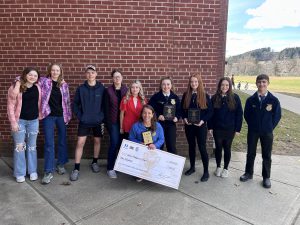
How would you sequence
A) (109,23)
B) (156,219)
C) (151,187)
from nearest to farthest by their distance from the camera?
(156,219) < (151,187) < (109,23)

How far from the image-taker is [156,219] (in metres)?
3.47

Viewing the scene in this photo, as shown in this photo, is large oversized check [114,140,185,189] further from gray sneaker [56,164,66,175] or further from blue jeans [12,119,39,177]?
blue jeans [12,119,39,177]

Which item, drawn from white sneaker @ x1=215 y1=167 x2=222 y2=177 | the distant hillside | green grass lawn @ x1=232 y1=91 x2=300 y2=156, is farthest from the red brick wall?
the distant hillside

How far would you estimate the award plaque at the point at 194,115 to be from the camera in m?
4.55

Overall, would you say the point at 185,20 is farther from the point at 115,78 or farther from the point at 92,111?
the point at 92,111

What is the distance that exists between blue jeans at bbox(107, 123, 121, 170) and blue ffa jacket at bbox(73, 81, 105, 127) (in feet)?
0.95

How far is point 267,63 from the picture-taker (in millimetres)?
115938

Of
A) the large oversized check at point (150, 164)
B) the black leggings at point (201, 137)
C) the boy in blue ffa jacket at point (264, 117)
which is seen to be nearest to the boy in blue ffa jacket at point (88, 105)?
the large oversized check at point (150, 164)

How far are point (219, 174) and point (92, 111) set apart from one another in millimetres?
2324

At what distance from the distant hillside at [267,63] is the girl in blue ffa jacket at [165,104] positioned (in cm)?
8393

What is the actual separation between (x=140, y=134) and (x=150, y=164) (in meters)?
0.47

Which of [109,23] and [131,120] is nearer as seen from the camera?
[131,120]

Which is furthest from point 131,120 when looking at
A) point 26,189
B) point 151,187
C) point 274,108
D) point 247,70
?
point 247,70

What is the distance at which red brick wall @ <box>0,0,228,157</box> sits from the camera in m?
5.09
